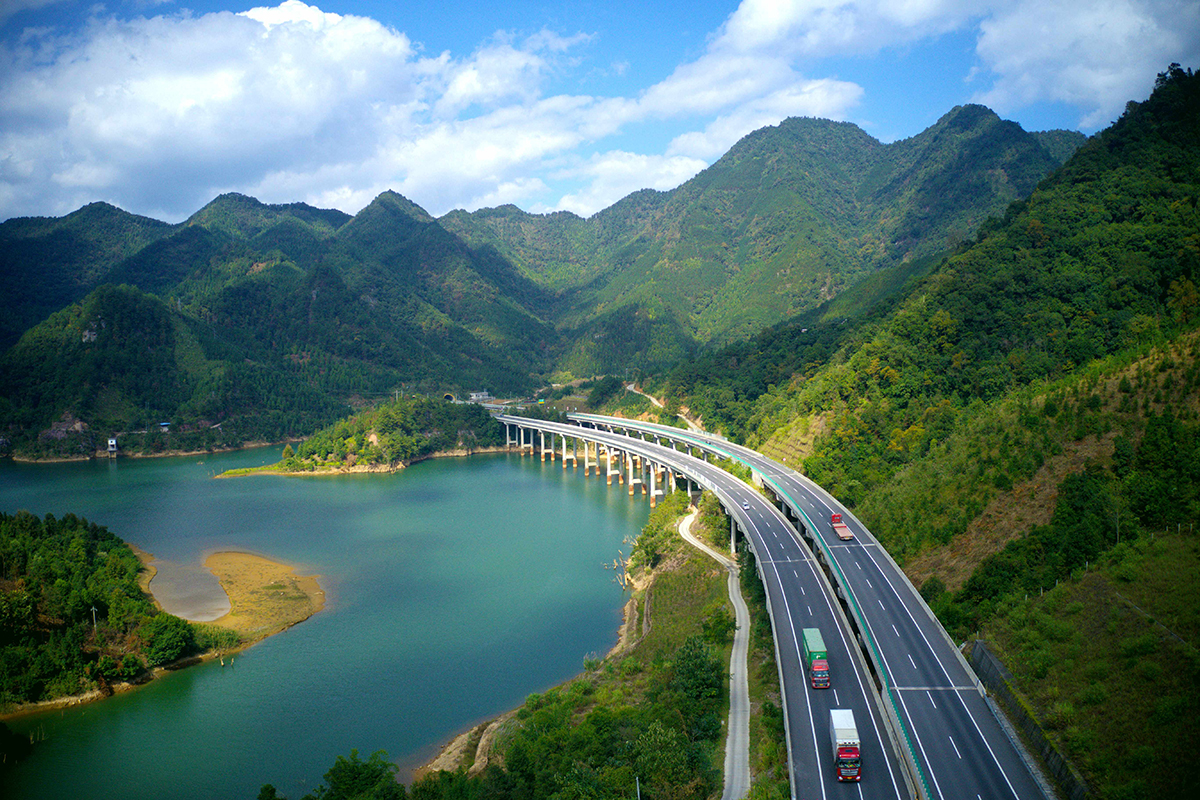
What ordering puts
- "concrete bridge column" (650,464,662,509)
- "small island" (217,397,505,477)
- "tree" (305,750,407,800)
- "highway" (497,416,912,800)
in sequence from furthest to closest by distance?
"small island" (217,397,505,477)
"concrete bridge column" (650,464,662,509)
"tree" (305,750,407,800)
"highway" (497,416,912,800)

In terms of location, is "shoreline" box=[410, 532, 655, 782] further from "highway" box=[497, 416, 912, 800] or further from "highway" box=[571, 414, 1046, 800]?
"highway" box=[571, 414, 1046, 800]

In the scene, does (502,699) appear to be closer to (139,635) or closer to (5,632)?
(139,635)

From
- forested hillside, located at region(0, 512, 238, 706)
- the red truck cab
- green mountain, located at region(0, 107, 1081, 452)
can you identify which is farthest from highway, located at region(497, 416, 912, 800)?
green mountain, located at region(0, 107, 1081, 452)

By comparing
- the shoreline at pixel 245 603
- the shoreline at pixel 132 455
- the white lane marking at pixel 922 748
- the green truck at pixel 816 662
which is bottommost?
the shoreline at pixel 245 603

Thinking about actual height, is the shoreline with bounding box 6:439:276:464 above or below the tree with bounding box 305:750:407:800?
above

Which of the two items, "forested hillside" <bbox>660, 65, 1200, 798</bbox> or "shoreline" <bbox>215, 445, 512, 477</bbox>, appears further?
"shoreline" <bbox>215, 445, 512, 477</bbox>

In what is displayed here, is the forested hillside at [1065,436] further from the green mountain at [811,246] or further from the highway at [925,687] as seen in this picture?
the green mountain at [811,246]

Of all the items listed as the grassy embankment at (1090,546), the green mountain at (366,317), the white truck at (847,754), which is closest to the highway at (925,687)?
the grassy embankment at (1090,546)
